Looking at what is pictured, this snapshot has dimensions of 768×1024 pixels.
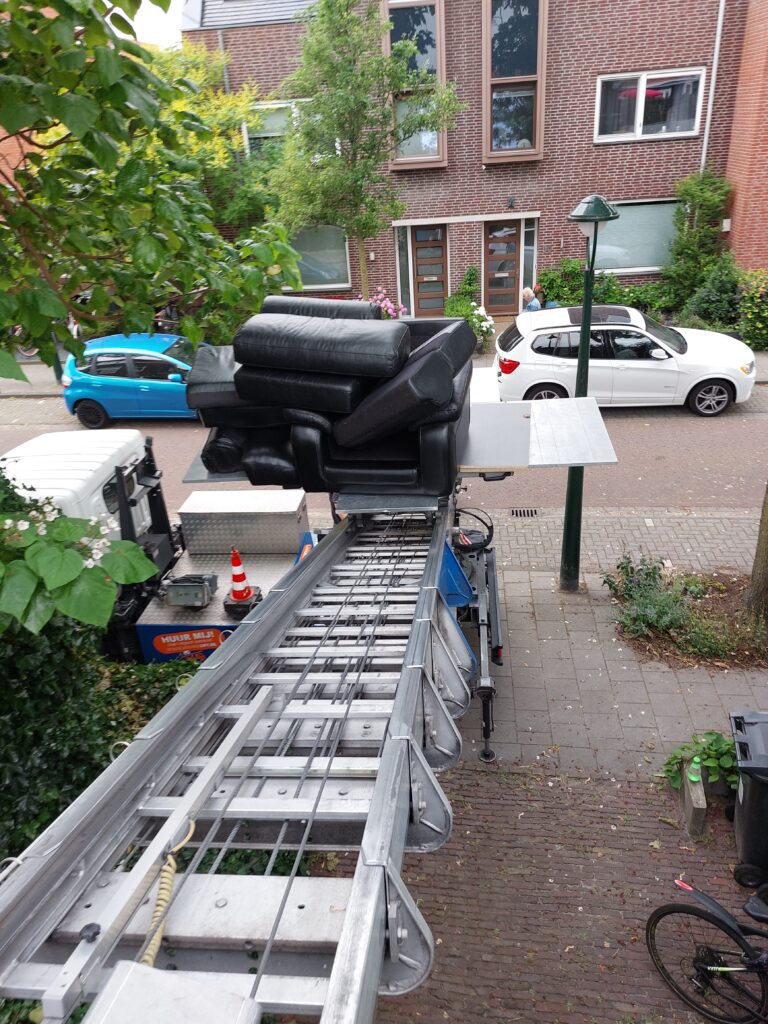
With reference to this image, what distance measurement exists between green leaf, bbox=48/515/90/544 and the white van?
365cm

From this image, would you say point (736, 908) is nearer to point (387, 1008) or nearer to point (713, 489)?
point (387, 1008)

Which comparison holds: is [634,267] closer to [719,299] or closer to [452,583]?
[719,299]

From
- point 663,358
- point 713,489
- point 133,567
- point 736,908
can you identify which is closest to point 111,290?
point 133,567

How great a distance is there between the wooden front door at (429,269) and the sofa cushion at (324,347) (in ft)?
51.0

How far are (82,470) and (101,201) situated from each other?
9.57 ft

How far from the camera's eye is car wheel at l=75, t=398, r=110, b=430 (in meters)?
14.2

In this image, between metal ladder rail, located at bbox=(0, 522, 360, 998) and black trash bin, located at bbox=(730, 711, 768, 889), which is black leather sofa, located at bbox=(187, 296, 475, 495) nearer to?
metal ladder rail, located at bbox=(0, 522, 360, 998)

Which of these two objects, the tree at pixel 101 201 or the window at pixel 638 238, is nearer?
the tree at pixel 101 201

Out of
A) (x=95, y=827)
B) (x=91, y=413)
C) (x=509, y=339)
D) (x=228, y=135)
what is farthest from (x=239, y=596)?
(x=228, y=135)

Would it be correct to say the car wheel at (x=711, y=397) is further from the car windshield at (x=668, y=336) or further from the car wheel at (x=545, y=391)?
the car wheel at (x=545, y=391)

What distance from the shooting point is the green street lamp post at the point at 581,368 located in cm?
668

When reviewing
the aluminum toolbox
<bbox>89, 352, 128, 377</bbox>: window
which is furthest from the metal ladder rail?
<bbox>89, 352, 128, 377</bbox>: window

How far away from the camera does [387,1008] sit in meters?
4.07

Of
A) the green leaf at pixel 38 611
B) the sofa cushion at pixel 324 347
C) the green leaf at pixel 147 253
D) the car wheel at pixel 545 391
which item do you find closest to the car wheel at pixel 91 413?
the car wheel at pixel 545 391
